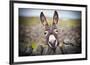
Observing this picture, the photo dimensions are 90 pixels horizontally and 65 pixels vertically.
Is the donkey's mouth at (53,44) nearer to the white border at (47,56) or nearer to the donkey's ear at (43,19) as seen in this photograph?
the white border at (47,56)

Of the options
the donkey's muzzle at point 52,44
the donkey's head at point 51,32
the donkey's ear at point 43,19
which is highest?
the donkey's ear at point 43,19

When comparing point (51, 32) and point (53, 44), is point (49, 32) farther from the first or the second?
point (53, 44)

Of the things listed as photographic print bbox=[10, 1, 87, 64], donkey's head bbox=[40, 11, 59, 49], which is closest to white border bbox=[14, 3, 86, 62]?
photographic print bbox=[10, 1, 87, 64]

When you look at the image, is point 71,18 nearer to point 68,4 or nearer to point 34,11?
point 68,4

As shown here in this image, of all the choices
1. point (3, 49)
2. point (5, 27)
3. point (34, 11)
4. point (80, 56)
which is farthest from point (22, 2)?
point (80, 56)

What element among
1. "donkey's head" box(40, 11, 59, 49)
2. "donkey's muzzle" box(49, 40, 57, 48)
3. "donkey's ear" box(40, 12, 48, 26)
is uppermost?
"donkey's ear" box(40, 12, 48, 26)

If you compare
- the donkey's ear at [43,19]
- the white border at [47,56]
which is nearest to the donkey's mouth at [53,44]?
the white border at [47,56]

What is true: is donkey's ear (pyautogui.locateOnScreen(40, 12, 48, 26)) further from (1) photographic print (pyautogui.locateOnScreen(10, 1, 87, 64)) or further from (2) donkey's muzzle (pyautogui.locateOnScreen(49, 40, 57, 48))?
(2) donkey's muzzle (pyautogui.locateOnScreen(49, 40, 57, 48))
